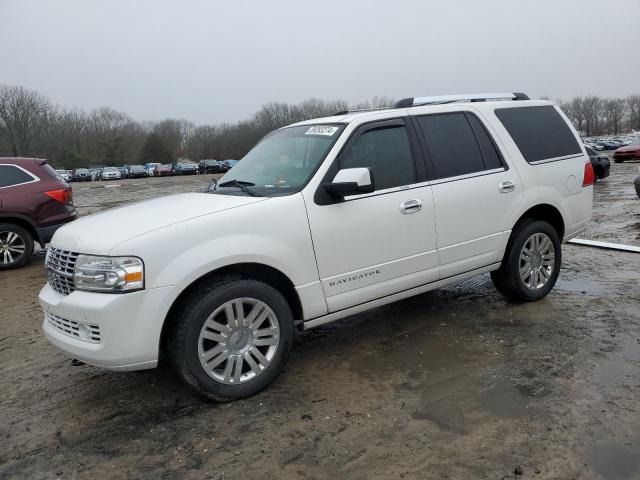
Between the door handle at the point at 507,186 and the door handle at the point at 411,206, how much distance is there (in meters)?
0.98

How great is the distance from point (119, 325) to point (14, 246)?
656 centimetres

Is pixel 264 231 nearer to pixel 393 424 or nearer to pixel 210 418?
pixel 210 418

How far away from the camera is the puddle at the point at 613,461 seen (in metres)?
2.66

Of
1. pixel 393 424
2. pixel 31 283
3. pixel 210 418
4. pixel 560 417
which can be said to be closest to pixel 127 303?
pixel 210 418

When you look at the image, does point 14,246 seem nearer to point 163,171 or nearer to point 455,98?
point 455,98

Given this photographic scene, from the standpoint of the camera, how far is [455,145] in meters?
4.65

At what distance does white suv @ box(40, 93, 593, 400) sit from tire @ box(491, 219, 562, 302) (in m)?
0.02

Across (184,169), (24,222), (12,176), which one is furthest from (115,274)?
(184,169)

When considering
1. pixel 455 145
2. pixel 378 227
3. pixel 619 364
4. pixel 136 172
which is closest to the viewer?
pixel 619 364

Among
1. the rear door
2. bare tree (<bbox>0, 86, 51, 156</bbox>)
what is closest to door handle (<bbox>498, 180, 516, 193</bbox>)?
the rear door

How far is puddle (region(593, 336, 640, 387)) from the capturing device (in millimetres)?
3627

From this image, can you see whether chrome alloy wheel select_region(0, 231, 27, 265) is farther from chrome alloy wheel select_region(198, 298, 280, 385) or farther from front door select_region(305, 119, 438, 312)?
front door select_region(305, 119, 438, 312)

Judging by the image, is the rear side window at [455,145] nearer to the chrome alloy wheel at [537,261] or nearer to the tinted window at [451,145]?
the tinted window at [451,145]

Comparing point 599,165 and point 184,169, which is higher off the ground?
point 184,169
